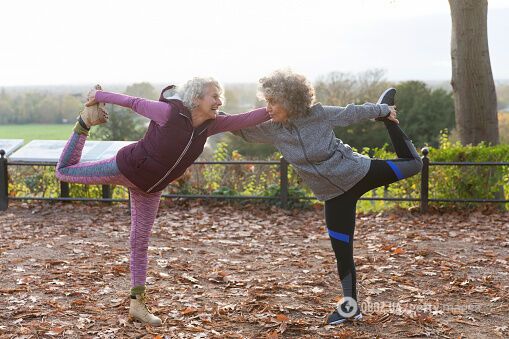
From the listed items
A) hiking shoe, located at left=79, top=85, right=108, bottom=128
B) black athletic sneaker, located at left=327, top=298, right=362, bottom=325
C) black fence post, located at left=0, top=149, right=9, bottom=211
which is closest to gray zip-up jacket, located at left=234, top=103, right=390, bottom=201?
black athletic sneaker, located at left=327, top=298, right=362, bottom=325

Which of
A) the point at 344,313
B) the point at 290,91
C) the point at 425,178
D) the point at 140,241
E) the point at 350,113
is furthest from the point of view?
the point at 425,178

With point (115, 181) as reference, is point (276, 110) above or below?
above

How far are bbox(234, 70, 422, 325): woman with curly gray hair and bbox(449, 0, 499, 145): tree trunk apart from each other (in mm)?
6997

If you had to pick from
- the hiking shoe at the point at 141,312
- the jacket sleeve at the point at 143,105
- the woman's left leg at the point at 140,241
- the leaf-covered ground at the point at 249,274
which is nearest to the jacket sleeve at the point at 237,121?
the jacket sleeve at the point at 143,105

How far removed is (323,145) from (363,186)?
0.48 meters

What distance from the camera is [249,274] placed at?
22.6 ft

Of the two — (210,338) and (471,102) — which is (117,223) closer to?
(210,338)

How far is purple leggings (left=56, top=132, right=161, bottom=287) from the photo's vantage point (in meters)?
4.67

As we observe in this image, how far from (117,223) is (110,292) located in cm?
360

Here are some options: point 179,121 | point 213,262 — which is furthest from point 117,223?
point 179,121

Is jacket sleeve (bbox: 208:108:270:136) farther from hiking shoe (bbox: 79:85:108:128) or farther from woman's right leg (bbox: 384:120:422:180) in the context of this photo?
woman's right leg (bbox: 384:120:422:180)

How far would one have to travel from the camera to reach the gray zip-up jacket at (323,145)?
186 inches

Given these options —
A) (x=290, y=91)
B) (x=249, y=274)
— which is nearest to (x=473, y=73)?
(x=249, y=274)

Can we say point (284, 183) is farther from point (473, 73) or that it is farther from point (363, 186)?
point (363, 186)
